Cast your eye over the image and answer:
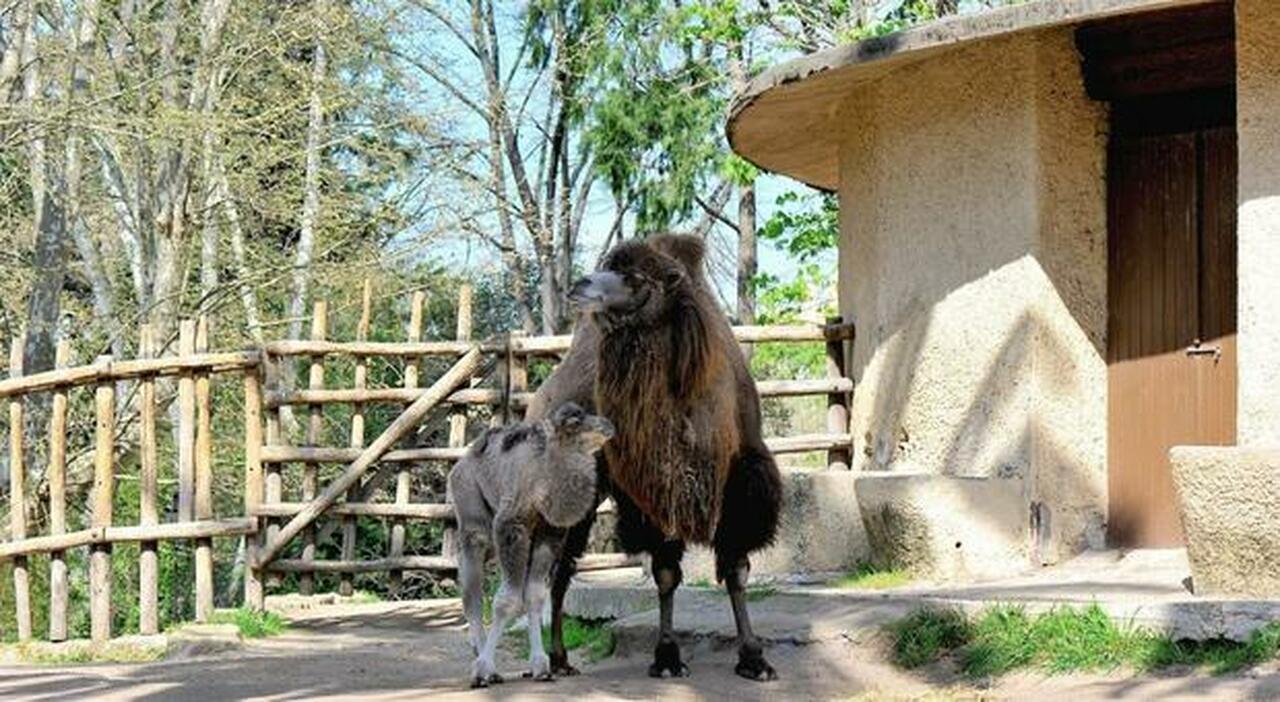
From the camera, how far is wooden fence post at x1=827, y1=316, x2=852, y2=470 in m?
13.0

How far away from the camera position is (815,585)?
9.97 metres

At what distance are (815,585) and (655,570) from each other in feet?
8.78

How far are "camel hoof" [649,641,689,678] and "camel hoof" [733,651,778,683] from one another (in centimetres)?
25

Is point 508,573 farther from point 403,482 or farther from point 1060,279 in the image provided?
point 403,482

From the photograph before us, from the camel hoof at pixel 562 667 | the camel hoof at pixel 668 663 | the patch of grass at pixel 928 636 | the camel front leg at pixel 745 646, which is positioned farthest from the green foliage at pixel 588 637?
the patch of grass at pixel 928 636

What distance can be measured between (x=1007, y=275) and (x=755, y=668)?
12.6 feet

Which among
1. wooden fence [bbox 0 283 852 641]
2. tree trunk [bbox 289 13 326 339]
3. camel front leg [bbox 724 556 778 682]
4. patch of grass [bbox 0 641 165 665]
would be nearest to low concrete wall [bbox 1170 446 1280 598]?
camel front leg [bbox 724 556 778 682]

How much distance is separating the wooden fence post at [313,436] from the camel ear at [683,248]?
6.46 metres

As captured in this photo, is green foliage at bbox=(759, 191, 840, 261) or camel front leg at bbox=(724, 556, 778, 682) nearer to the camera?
camel front leg at bbox=(724, 556, 778, 682)

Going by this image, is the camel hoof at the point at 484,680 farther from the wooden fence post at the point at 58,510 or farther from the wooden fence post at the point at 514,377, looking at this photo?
the wooden fence post at the point at 58,510

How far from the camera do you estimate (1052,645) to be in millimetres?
6977

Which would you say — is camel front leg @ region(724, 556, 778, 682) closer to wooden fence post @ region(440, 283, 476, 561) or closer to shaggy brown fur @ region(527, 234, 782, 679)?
shaggy brown fur @ region(527, 234, 782, 679)

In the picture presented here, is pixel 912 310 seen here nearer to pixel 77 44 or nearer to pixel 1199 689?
pixel 1199 689

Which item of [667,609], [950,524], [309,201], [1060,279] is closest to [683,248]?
[667,609]
